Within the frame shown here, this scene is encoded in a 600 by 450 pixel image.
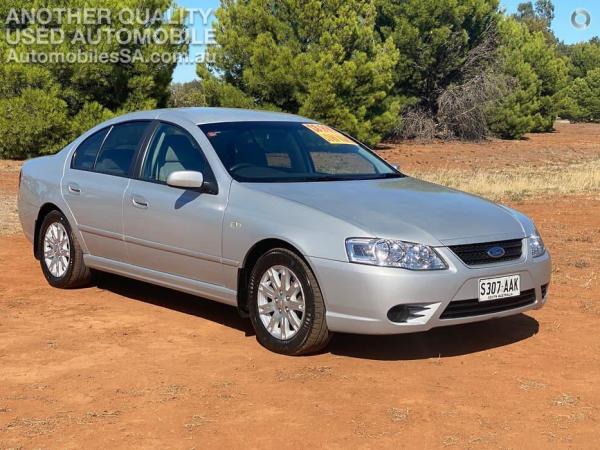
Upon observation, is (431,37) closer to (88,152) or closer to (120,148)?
(88,152)

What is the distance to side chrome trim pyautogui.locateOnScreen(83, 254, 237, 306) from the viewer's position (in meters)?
5.80

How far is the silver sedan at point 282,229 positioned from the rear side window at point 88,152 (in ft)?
0.04

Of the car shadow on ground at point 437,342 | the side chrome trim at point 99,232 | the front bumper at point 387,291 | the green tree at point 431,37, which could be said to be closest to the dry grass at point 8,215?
the side chrome trim at point 99,232

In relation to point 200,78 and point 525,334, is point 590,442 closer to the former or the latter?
point 525,334

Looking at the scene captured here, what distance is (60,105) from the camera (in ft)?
75.6

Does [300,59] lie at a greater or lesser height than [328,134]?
greater

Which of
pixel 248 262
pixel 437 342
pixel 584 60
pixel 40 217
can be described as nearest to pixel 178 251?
pixel 248 262

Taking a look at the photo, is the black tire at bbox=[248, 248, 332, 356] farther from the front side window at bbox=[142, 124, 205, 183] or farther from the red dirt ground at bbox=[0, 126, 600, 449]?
the front side window at bbox=[142, 124, 205, 183]

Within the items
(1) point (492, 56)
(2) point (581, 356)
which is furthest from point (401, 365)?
(1) point (492, 56)

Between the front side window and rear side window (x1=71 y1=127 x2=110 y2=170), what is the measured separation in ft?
2.63

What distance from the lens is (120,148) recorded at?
22.6 feet

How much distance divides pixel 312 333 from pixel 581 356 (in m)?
1.75

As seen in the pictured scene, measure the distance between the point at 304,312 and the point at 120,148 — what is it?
2495mm

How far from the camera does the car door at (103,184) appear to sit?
662cm
